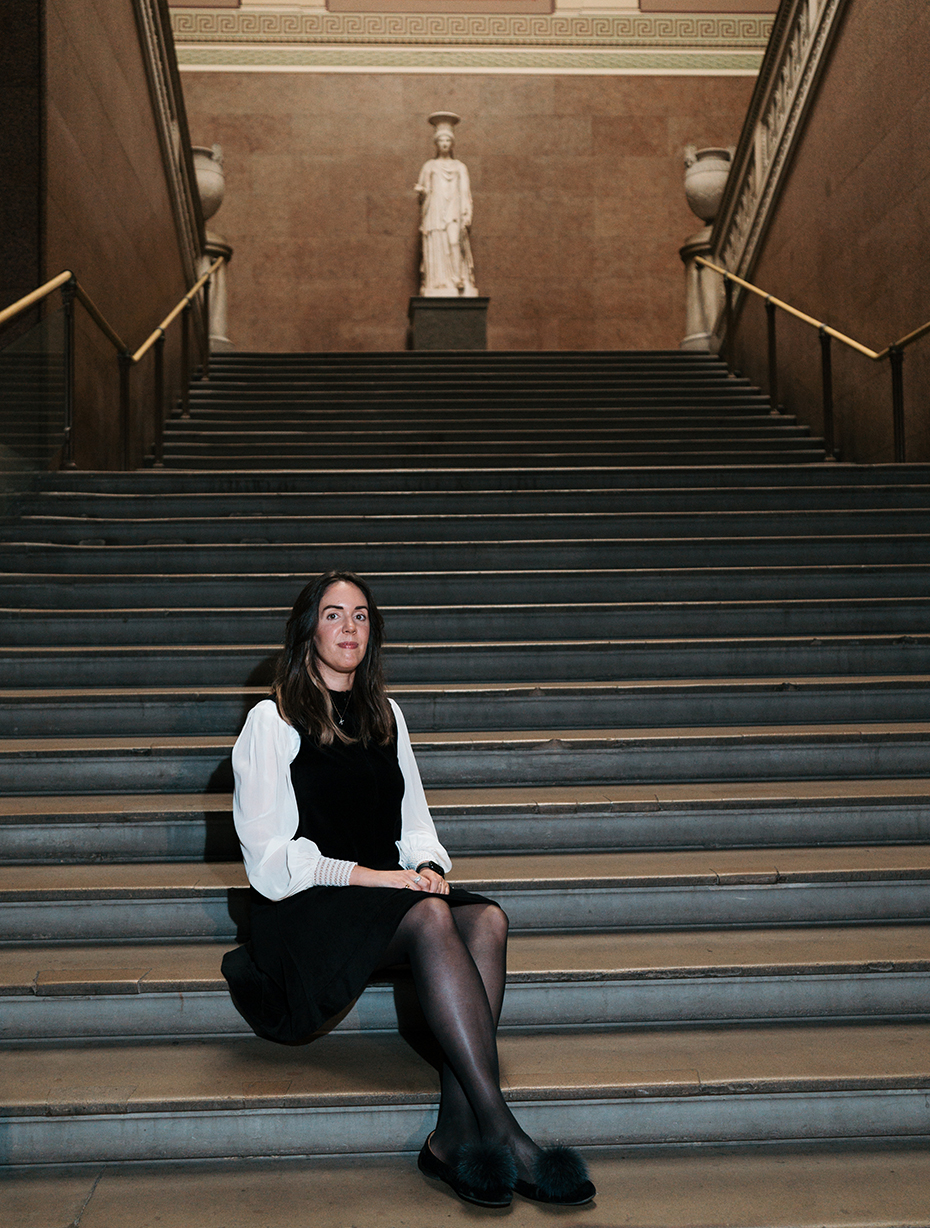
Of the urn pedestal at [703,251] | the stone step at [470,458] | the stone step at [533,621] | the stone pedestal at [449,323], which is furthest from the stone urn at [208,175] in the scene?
the stone step at [533,621]

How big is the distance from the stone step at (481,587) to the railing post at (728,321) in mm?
4902

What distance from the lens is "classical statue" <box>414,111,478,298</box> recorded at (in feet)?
39.6

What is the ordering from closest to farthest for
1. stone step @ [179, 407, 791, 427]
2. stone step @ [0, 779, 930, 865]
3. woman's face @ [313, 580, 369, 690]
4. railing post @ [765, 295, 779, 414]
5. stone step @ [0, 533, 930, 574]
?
woman's face @ [313, 580, 369, 690], stone step @ [0, 779, 930, 865], stone step @ [0, 533, 930, 574], stone step @ [179, 407, 791, 427], railing post @ [765, 295, 779, 414]

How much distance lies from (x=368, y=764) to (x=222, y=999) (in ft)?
2.04

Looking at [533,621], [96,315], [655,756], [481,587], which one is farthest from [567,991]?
[96,315]

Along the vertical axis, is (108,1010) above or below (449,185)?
below

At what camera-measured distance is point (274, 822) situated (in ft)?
8.47

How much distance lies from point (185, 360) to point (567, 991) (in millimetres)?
6443

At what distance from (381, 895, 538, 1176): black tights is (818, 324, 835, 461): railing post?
17.5 ft

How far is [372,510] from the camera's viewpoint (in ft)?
18.0

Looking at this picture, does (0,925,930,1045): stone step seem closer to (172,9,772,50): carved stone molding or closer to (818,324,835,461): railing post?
(818,324,835,461): railing post

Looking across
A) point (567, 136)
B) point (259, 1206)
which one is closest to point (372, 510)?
point (259, 1206)

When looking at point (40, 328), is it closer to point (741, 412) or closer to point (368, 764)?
point (368, 764)

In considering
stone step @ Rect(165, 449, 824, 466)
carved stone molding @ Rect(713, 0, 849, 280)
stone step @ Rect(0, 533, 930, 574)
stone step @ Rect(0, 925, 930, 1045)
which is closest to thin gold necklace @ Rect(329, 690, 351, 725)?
stone step @ Rect(0, 925, 930, 1045)
